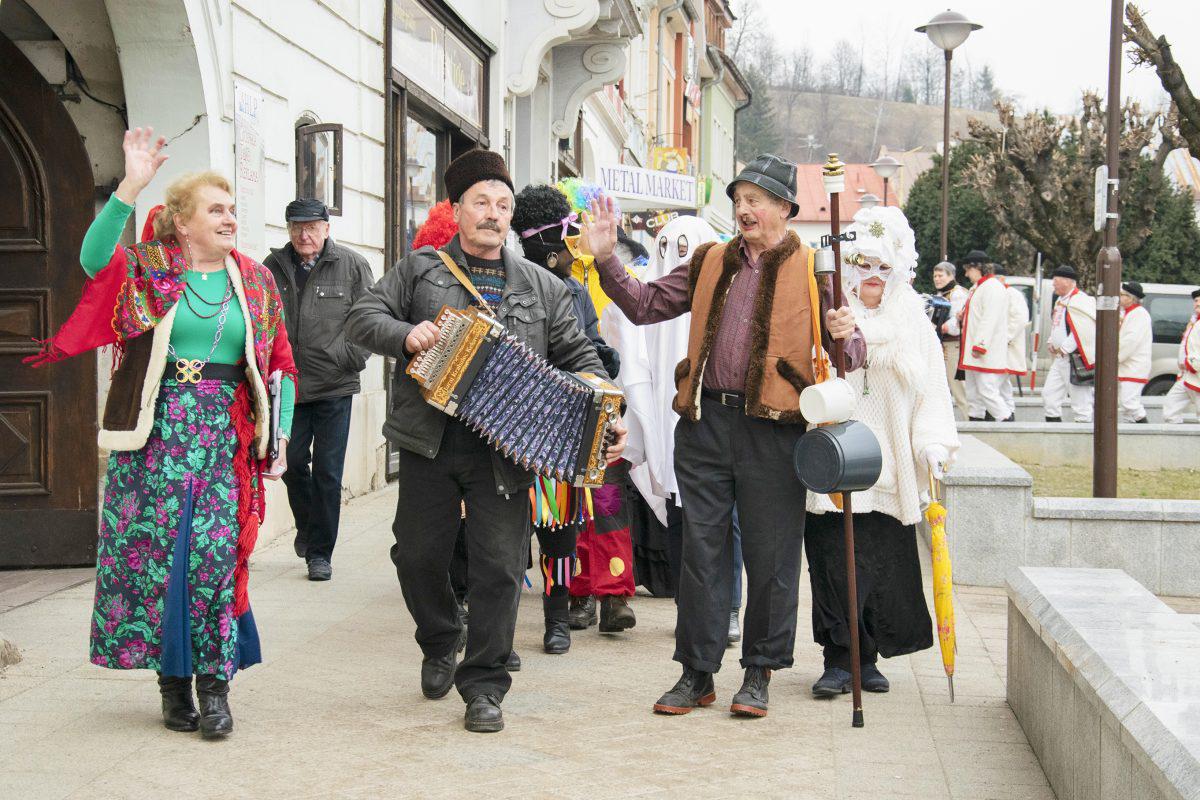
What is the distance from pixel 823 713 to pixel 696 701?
468 mm

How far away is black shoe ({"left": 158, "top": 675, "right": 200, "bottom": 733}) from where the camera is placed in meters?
4.99

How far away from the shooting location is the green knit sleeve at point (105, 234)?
461 cm

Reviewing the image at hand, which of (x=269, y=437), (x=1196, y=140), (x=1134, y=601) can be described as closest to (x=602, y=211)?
(x=269, y=437)

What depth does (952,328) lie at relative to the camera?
57.6ft

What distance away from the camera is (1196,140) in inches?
715

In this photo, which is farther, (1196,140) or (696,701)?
(1196,140)

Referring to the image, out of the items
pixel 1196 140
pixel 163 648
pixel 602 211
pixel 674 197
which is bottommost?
pixel 163 648

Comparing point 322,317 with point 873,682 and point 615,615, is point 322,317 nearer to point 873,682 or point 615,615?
point 615,615

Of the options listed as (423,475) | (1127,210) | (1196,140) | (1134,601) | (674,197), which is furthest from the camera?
(1127,210)

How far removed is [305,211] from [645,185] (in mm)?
4710

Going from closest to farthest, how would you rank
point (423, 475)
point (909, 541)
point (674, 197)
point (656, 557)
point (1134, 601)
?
point (1134, 601)
point (423, 475)
point (909, 541)
point (656, 557)
point (674, 197)

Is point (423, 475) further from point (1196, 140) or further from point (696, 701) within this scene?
point (1196, 140)

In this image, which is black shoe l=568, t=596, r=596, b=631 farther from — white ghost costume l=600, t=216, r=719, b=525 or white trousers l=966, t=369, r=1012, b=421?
white trousers l=966, t=369, r=1012, b=421

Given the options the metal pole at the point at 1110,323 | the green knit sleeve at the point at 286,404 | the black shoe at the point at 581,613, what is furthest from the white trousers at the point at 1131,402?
the green knit sleeve at the point at 286,404
